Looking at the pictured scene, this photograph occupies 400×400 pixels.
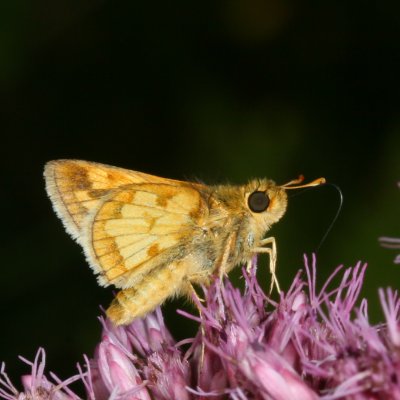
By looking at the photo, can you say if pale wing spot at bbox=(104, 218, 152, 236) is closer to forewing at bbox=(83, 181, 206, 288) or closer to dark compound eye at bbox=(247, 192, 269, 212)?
forewing at bbox=(83, 181, 206, 288)

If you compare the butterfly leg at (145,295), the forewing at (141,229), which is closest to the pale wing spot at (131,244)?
the forewing at (141,229)

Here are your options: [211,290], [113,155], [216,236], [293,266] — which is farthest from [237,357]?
[113,155]

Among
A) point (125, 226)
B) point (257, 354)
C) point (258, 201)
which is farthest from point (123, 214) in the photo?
point (257, 354)

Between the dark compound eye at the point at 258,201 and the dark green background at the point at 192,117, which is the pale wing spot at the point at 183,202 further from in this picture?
the dark green background at the point at 192,117

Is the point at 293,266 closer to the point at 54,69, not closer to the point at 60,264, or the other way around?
the point at 60,264

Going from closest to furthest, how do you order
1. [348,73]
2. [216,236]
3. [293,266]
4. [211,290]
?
[211,290] < [216,236] < [293,266] < [348,73]

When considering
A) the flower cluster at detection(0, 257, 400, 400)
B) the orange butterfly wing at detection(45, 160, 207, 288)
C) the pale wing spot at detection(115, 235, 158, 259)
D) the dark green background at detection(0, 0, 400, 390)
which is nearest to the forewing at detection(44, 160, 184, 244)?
the orange butterfly wing at detection(45, 160, 207, 288)
